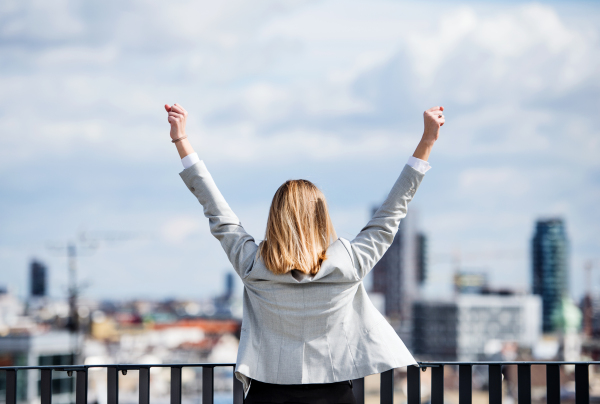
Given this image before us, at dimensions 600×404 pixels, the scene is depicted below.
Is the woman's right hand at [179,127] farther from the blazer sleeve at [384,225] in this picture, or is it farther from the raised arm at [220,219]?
the blazer sleeve at [384,225]

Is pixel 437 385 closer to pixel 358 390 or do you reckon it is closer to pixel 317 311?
pixel 358 390

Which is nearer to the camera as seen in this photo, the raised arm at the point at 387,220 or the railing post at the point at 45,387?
the raised arm at the point at 387,220

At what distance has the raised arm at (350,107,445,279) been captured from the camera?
7.75 feet

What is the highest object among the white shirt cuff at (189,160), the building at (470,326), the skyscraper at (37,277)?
the white shirt cuff at (189,160)

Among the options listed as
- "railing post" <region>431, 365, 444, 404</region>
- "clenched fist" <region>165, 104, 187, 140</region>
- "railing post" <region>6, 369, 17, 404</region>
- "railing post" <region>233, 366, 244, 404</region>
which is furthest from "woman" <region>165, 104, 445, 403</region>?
"railing post" <region>6, 369, 17, 404</region>

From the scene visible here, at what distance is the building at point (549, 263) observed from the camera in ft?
568

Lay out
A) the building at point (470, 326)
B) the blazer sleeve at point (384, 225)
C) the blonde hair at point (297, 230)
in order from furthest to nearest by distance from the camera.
→ the building at point (470, 326)
the blazer sleeve at point (384, 225)
the blonde hair at point (297, 230)

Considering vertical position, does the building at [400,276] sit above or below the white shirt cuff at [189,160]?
below

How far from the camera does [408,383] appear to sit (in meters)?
3.58

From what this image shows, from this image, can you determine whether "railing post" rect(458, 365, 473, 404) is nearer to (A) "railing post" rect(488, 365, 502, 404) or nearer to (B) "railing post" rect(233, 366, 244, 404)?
(A) "railing post" rect(488, 365, 502, 404)

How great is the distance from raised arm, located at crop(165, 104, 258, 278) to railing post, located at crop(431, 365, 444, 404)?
5.80 ft

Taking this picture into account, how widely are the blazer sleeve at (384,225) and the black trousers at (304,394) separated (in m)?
0.43

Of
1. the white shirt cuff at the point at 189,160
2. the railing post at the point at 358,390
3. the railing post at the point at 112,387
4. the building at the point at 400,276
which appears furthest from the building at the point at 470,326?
the white shirt cuff at the point at 189,160

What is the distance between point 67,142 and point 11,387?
149m
